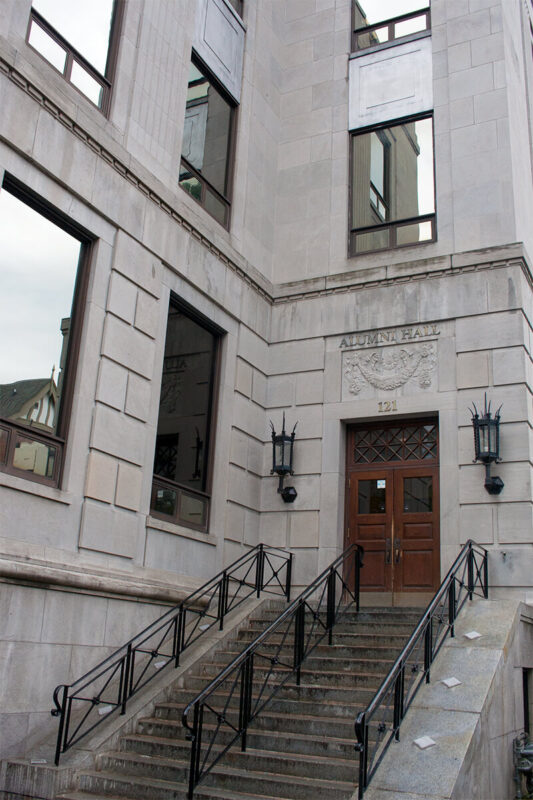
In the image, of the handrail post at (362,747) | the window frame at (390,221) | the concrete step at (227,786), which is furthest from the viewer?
the window frame at (390,221)

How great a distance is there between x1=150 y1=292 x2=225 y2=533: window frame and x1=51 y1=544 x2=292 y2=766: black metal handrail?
119 cm

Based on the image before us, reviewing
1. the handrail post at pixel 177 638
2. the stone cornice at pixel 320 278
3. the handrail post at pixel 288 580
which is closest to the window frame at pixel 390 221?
the stone cornice at pixel 320 278

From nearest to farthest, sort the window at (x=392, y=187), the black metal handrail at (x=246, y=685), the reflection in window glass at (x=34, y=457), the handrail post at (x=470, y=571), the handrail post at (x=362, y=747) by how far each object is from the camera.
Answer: the handrail post at (x=362, y=747), the black metal handrail at (x=246, y=685), the reflection in window glass at (x=34, y=457), the handrail post at (x=470, y=571), the window at (x=392, y=187)

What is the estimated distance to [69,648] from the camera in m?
9.10

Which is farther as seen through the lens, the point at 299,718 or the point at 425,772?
the point at 299,718

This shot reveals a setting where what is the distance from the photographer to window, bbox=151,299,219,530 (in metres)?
11.9

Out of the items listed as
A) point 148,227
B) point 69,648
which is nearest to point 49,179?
point 148,227

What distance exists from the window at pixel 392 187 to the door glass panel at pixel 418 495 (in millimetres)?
4362

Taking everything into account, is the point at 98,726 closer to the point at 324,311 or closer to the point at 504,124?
the point at 324,311

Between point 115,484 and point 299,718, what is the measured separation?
12.4 ft

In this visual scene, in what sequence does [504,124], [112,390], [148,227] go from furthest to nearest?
[504,124] < [148,227] < [112,390]

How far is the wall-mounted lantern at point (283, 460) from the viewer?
1358 centimetres

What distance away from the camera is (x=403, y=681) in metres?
7.89

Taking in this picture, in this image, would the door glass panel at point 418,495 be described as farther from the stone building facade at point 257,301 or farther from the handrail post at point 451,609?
the handrail post at point 451,609
